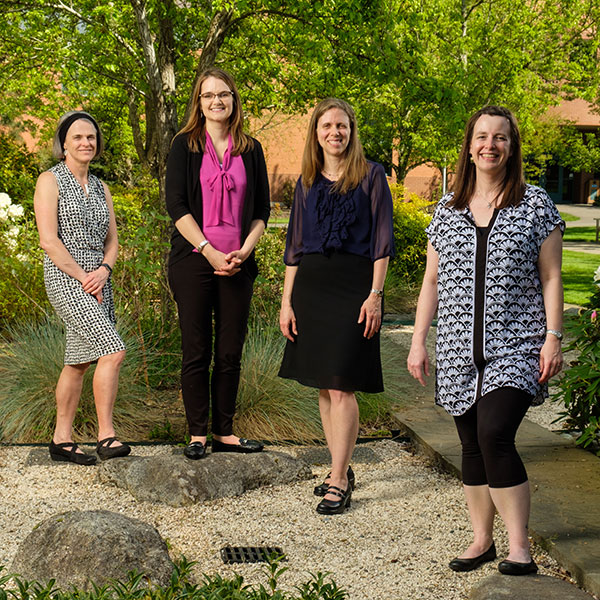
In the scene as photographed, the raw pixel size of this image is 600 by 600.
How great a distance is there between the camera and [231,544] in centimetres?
374

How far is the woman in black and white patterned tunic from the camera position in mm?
3098

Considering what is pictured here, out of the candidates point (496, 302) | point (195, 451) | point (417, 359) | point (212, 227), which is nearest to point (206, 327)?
point (212, 227)

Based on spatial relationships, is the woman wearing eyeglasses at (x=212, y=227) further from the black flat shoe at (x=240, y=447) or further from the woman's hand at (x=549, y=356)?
the woman's hand at (x=549, y=356)

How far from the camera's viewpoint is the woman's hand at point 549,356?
10.1 feet

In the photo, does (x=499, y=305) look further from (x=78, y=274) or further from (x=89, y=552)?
(x=78, y=274)

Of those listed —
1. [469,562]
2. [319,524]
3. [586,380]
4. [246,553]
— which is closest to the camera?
[469,562]

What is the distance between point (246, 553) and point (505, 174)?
78.6 inches

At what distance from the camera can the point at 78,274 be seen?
458 cm

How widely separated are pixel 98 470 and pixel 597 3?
932 inches

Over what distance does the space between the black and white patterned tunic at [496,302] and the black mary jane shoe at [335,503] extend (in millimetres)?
1106

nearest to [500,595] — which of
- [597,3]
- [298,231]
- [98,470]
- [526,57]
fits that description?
[298,231]

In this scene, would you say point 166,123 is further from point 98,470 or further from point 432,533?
point 432,533

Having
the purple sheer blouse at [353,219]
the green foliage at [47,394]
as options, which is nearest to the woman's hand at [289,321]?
the purple sheer blouse at [353,219]

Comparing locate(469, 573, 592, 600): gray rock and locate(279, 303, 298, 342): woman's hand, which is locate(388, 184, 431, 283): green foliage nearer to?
locate(279, 303, 298, 342): woman's hand
